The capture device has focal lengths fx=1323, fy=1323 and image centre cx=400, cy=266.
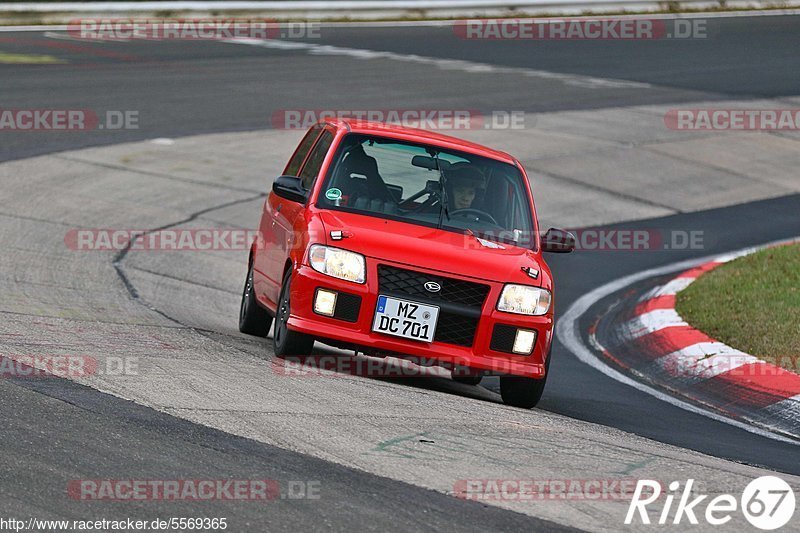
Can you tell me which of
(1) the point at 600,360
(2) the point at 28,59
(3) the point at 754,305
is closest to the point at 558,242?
(1) the point at 600,360

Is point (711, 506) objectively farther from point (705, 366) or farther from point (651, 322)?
point (651, 322)

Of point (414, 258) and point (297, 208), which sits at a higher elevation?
point (297, 208)

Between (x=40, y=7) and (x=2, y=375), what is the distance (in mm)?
23940

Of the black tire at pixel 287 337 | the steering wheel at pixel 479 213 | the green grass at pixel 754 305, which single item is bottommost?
the green grass at pixel 754 305

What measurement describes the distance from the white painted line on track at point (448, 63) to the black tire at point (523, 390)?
681 inches

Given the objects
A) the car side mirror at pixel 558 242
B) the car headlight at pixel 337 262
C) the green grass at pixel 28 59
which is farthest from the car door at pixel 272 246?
the green grass at pixel 28 59

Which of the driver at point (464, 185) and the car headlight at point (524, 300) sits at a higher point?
the driver at point (464, 185)

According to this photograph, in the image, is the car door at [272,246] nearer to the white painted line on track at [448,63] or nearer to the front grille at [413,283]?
the front grille at [413,283]

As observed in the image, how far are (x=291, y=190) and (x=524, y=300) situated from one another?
1794 millimetres

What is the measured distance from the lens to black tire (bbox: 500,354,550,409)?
8.23 meters

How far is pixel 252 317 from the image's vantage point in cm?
977

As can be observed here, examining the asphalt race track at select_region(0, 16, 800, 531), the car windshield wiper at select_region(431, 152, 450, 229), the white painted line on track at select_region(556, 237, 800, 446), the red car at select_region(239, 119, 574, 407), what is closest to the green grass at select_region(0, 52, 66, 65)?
the asphalt race track at select_region(0, 16, 800, 531)

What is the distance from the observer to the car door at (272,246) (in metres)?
8.91

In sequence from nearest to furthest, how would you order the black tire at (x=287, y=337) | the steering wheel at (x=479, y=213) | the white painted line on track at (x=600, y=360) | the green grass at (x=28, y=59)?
the black tire at (x=287, y=337) < the white painted line on track at (x=600, y=360) < the steering wheel at (x=479, y=213) < the green grass at (x=28, y=59)
